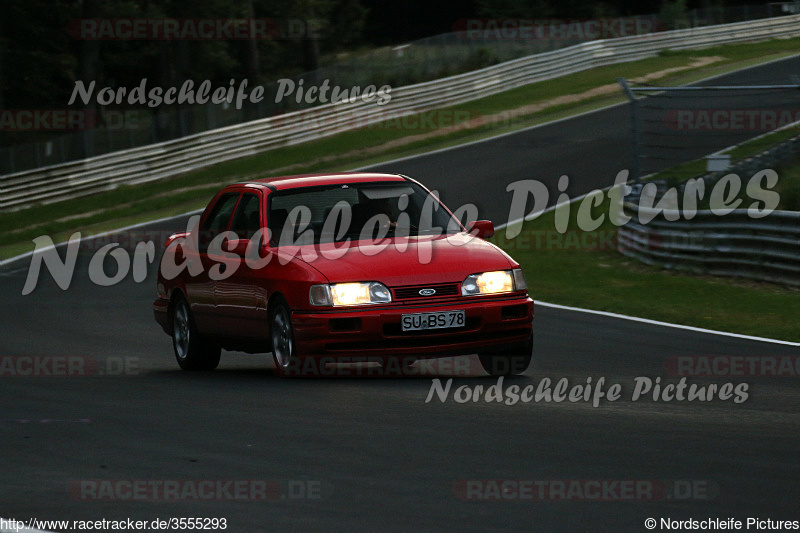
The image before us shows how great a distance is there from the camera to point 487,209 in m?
27.1

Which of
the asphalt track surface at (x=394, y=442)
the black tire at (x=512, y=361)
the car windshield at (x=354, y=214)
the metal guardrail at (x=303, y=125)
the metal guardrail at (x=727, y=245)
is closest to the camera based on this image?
the asphalt track surface at (x=394, y=442)

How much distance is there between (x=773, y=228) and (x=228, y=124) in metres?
22.6

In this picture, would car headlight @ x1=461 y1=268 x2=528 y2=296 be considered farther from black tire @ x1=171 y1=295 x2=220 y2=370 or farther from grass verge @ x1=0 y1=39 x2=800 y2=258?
grass verge @ x1=0 y1=39 x2=800 y2=258

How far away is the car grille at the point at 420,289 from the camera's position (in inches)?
372

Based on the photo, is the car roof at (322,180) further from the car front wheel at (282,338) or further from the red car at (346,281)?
the car front wheel at (282,338)

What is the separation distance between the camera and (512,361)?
9.95 m

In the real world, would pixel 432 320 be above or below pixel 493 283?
below

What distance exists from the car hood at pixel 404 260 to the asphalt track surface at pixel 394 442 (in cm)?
77

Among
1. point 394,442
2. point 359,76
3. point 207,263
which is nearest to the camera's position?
point 394,442

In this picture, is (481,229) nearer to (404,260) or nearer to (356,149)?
(404,260)

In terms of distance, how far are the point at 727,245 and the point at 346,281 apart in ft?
32.7

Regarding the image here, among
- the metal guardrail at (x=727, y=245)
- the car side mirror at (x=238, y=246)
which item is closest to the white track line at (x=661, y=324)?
the metal guardrail at (x=727, y=245)

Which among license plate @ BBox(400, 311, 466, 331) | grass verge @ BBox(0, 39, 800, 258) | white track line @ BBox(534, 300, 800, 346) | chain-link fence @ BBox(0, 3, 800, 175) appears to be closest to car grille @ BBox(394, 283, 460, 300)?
license plate @ BBox(400, 311, 466, 331)

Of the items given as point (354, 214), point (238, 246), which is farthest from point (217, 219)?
point (354, 214)
